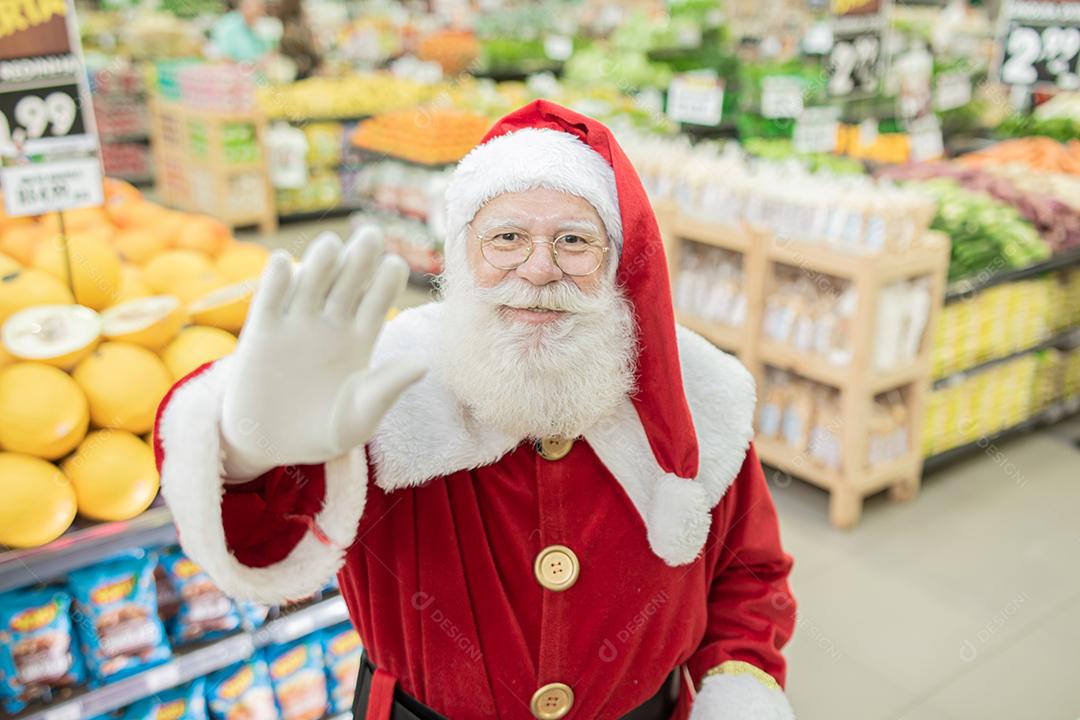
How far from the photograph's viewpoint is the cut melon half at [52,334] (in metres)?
2.04

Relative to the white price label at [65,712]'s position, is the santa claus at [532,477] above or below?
above

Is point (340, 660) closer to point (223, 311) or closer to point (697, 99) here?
Result: point (223, 311)

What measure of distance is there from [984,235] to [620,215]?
3470 millimetres

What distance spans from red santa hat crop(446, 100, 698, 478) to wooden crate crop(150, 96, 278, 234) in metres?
6.87

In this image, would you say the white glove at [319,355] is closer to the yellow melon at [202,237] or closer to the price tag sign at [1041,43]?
the yellow melon at [202,237]

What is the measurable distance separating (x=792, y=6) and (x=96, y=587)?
13.3m

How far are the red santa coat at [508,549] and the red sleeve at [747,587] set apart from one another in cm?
7

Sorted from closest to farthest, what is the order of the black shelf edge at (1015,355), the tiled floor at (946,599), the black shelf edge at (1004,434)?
the tiled floor at (946,599)
the black shelf edge at (1015,355)
the black shelf edge at (1004,434)

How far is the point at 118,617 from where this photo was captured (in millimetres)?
2205

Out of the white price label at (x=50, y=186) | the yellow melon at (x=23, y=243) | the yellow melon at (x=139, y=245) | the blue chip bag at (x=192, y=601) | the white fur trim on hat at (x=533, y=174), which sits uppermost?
the white fur trim on hat at (x=533, y=174)

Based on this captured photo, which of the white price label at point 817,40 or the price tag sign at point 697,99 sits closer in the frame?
the price tag sign at point 697,99

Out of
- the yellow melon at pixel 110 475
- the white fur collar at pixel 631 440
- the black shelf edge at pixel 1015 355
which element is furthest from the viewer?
the black shelf edge at pixel 1015 355

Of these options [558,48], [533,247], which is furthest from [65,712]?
[558,48]

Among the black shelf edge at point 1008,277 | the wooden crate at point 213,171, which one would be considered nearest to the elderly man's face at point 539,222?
the black shelf edge at point 1008,277
